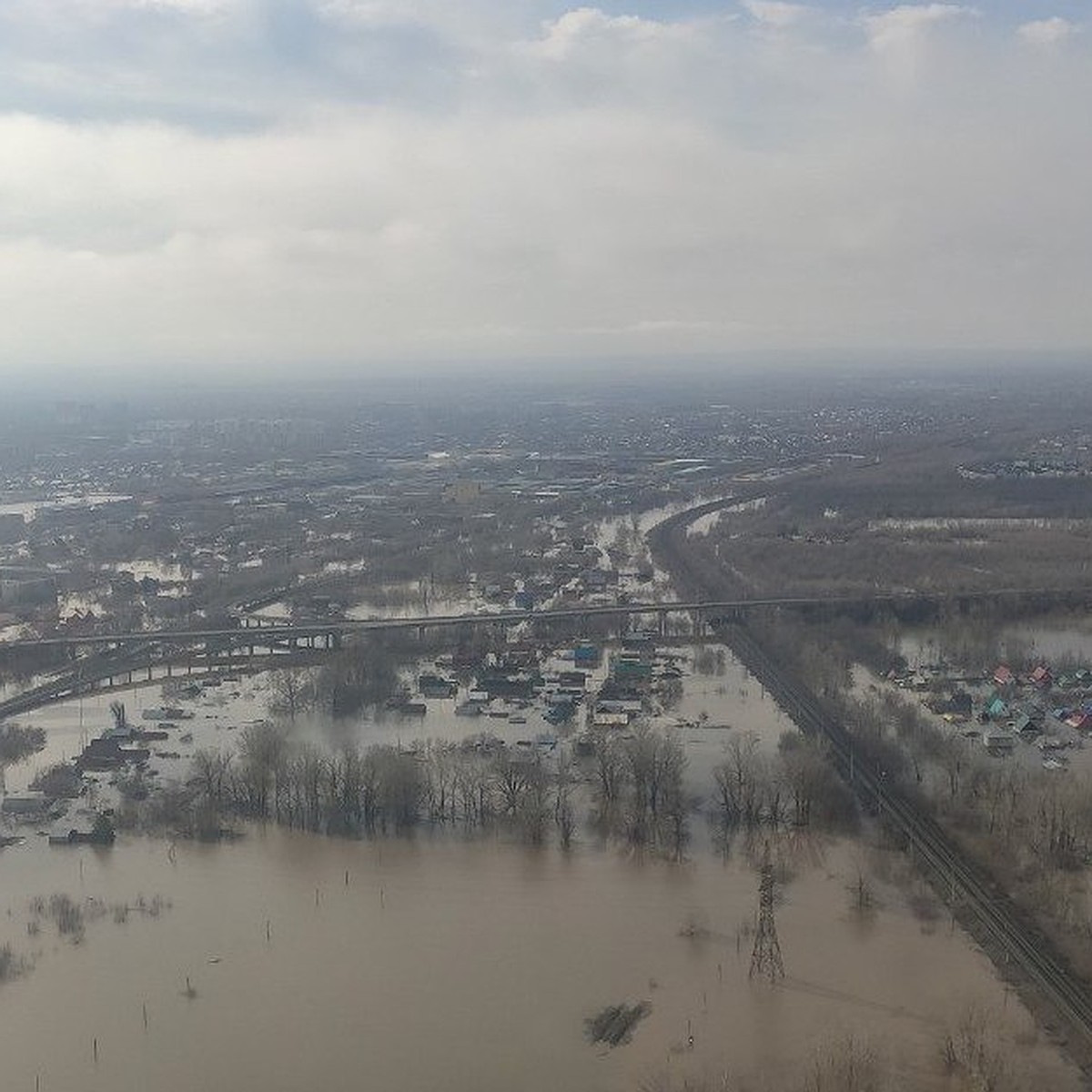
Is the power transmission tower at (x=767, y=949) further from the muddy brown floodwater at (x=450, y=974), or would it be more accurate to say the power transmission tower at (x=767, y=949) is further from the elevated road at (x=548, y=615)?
the elevated road at (x=548, y=615)

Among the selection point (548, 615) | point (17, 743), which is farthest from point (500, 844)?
point (548, 615)

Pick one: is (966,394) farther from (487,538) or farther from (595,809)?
(595,809)

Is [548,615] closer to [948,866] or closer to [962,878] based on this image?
[948,866]

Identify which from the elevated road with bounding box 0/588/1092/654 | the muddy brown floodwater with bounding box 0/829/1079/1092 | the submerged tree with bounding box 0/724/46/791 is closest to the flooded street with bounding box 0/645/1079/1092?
the muddy brown floodwater with bounding box 0/829/1079/1092

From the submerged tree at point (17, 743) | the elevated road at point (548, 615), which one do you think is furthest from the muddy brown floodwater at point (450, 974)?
the elevated road at point (548, 615)

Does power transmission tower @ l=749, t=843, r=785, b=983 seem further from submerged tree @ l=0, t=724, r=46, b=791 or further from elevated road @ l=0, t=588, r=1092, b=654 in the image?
elevated road @ l=0, t=588, r=1092, b=654

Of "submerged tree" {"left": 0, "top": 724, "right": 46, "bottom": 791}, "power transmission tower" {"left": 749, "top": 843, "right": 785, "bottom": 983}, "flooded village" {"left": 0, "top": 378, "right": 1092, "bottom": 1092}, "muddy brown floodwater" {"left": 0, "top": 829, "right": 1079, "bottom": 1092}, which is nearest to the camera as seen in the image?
"muddy brown floodwater" {"left": 0, "top": 829, "right": 1079, "bottom": 1092}
